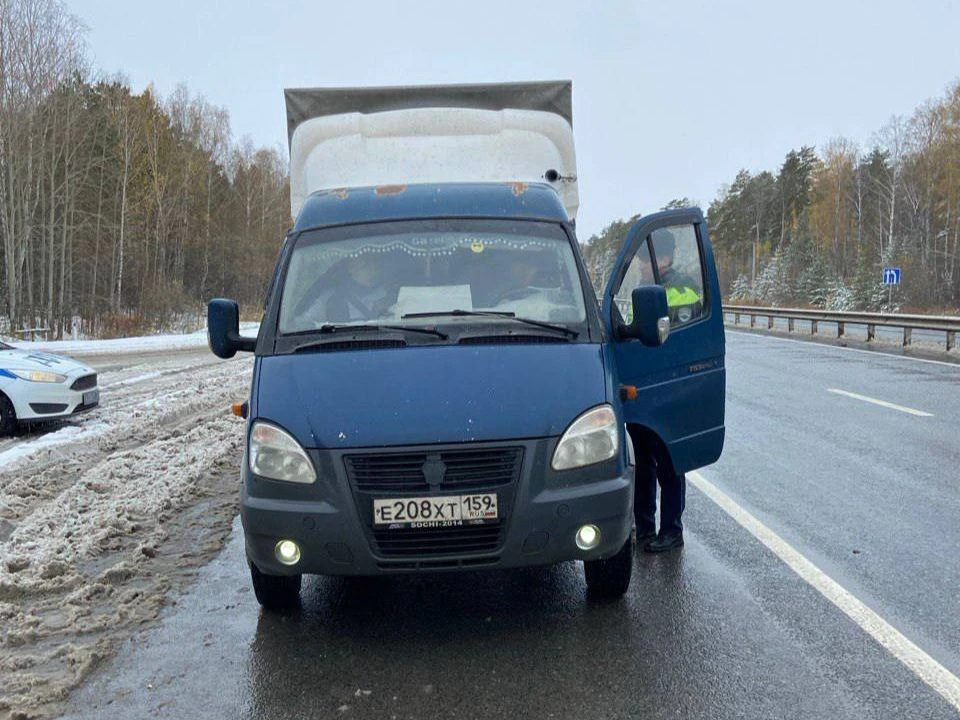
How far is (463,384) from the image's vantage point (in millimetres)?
4129

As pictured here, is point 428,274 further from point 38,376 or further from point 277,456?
point 38,376

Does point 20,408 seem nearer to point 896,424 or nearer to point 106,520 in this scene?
point 106,520

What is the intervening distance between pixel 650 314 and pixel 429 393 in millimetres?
1419

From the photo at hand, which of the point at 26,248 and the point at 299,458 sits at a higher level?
the point at 26,248

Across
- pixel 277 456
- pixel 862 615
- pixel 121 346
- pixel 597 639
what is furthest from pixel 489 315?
pixel 121 346

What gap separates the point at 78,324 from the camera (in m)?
41.2

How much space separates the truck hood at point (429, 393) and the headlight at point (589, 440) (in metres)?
0.05

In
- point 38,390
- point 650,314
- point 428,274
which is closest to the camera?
point 650,314

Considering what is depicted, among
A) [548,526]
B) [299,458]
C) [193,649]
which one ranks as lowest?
[193,649]

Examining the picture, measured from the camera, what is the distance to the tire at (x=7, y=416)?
10.9m

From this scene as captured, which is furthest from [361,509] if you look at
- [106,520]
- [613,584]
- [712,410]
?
[106,520]

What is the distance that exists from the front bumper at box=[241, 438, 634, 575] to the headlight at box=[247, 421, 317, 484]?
0.15ft

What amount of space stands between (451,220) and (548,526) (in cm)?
207

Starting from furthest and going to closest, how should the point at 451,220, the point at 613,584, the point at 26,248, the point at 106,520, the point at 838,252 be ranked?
the point at 838,252 < the point at 26,248 < the point at 106,520 < the point at 451,220 < the point at 613,584
